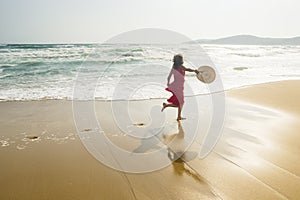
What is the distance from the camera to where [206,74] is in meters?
7.04

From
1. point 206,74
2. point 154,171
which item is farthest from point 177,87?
point 154,171

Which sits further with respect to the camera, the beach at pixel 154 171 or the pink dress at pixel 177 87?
the pink dress at pixel 177 87

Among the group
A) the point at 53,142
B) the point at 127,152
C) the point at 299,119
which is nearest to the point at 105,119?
the point at 53,142

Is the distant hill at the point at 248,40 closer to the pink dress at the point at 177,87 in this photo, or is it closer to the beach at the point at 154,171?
the pink dress at the point at 177,87

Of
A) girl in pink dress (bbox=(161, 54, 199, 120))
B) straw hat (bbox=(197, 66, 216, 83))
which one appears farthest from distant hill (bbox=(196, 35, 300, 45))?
girl in pink dress (bbox=(161, 54, 199, 120))

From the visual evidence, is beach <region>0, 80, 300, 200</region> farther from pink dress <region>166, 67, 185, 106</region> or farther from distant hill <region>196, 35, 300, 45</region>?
distant hill <region>196, 35, 300, 45</region>

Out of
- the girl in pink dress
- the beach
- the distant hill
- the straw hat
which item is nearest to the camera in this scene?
the beach

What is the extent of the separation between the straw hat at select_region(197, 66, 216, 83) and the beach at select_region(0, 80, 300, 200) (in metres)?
0.98

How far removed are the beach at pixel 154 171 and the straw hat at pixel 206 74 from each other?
98cm

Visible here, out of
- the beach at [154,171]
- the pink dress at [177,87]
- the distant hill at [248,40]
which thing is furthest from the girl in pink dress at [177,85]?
the distant hill at [248,40]

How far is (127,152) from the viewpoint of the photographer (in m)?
4.42

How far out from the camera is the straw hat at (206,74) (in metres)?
6.93

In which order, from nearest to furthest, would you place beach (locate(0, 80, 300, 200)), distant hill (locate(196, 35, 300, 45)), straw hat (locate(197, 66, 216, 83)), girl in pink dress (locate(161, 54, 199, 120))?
beach (locate(0, 80, 300, 200)) → girl in pink dress (locate(161, 54, 199, 120)) → straw hat (locate(197, 66, 216, 83)) → distant hill (locate(196, 35, 300, 45))

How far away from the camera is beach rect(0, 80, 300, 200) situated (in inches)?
126
